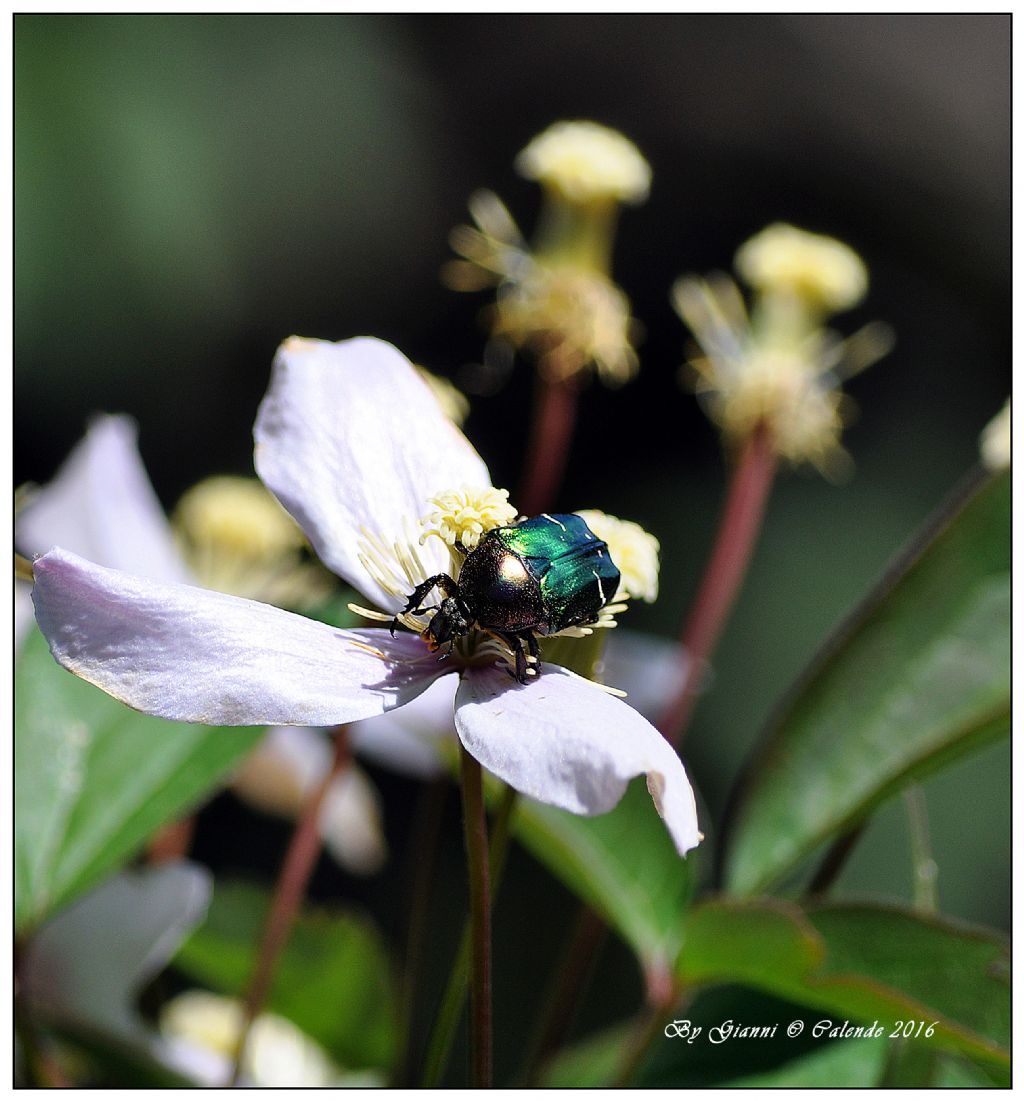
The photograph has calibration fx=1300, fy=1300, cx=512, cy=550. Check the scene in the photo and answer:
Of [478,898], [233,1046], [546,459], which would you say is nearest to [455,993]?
[478,898]

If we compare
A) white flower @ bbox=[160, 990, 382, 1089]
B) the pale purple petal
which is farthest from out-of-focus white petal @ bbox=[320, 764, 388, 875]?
the pale purple petal

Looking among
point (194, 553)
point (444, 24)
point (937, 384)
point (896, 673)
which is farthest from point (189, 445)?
point (896, 673)

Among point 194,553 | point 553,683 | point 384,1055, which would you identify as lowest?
point 384,1055

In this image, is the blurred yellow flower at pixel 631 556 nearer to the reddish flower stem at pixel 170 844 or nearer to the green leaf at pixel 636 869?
the green leaf at pixel 636 869

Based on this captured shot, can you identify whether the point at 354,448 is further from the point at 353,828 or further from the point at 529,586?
the point at 353,828

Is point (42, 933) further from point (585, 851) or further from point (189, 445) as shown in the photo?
point (189, 445)

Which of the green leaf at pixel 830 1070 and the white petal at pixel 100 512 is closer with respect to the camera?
the green leaf at pixel 830 1070

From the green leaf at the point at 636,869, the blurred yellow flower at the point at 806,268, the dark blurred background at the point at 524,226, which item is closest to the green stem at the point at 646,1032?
the green leaf at the point at 636,869
